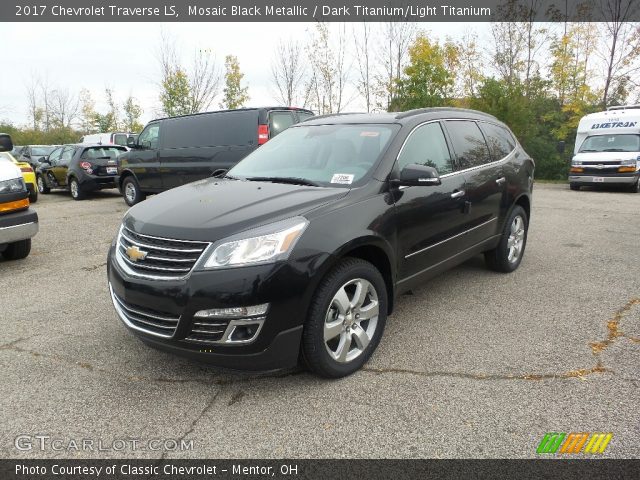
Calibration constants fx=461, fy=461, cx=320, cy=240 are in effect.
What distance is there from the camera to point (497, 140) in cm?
504

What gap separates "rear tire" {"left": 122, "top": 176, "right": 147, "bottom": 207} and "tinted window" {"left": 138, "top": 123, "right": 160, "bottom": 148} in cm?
101

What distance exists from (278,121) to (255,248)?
7.07 metres

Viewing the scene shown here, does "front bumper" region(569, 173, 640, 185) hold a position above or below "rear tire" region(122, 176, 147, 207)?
below

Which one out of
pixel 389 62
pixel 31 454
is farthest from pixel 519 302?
pixel 389 62

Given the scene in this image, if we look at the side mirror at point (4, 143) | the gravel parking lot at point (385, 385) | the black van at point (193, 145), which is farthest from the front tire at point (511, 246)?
the side mirror at point (4, 143)

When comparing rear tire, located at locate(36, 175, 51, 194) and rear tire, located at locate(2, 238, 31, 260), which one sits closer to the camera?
rear tire, located at locate(2, 238, 31, 260)

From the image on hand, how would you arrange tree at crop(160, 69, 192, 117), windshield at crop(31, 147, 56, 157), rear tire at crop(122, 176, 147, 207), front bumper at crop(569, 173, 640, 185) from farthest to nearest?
tree at crop(160, 69, 192, 117) < windshield at crop(31, 147, 56, 157) < front bumper at crop(569, 173, 640, 185) < rear tire at crop(122, 176, 147, 207)

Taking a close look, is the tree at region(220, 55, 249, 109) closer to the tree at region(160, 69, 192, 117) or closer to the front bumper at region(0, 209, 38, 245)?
the tree at region(160, 69, 192, 117)

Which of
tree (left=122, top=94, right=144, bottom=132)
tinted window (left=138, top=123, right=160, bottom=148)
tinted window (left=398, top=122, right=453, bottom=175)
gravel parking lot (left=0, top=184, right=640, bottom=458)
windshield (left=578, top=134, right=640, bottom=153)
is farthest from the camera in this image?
tree (left=122, top=94, right=144, bottom=132)

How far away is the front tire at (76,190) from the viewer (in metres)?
13.7

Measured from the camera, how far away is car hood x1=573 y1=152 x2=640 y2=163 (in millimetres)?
14188

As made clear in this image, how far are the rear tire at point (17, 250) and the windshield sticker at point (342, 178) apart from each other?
485 cm

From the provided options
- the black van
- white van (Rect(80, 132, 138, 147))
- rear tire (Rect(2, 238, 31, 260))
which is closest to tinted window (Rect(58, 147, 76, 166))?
the black van

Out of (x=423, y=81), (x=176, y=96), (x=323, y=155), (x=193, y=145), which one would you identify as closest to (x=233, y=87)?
(x=176, y=96)
